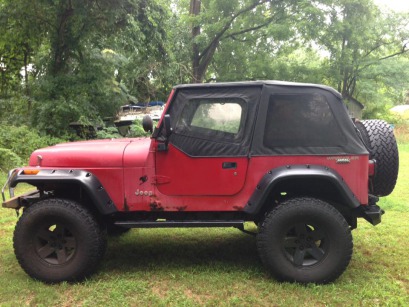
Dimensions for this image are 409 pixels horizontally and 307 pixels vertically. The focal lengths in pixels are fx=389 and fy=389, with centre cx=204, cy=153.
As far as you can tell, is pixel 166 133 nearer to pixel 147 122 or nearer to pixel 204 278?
pixel 147 122

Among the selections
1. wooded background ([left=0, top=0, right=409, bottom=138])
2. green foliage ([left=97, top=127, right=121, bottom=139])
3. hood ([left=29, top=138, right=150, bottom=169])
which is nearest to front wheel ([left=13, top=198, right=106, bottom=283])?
hood ([left=29, top=138, right=150, bottom=169])

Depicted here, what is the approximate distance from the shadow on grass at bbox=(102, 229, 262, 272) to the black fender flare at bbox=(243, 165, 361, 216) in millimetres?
817

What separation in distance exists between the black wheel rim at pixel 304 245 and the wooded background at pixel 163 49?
9225 mm

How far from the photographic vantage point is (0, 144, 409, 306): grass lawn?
331 centimetres

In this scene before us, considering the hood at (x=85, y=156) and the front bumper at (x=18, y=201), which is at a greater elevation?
the hood at (x=85, y=156)

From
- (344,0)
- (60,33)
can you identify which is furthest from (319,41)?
(60,33)

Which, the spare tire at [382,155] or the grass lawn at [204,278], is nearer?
the grass lawn at [204,278]

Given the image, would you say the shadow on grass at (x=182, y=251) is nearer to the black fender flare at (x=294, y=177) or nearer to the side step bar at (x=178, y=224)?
the side step bar at (x=178, y=224)

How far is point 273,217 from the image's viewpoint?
3.52 metres

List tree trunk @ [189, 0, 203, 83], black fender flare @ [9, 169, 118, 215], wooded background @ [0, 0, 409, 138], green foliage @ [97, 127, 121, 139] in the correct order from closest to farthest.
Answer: black fender flare @ [9, 169, 118, 215]
green foliage @ [97, 127, 121, 139]
wooded background @ [0, 0, 409, 138]
tree trunk @ [189, 0, 203, 83]

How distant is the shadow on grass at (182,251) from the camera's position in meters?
4.04

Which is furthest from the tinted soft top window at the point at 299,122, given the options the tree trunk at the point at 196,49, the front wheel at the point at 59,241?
the tree trunk at the point at 196,49

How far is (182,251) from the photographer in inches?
176

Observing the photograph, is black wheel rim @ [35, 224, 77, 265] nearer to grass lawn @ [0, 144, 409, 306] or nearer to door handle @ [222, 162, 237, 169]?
grass lawn @ [0, 144, 409, 306]
